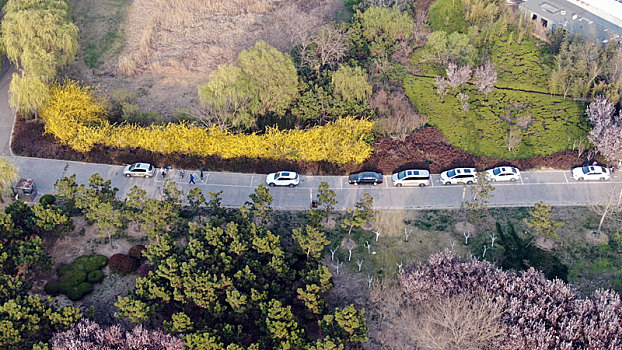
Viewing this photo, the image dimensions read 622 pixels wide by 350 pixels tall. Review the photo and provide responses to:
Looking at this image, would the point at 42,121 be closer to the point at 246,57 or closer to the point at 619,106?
the point at 246,57

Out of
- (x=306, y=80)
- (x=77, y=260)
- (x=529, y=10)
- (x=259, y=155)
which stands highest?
(x=529, y=10)

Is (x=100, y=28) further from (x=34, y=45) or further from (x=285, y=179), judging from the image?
(x=285, y=179)

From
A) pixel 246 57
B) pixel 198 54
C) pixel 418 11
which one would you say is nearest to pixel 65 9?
pixel 198 54

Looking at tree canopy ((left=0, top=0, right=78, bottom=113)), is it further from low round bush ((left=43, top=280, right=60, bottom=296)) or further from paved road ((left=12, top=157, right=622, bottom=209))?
low round bush ((left=43, top=280, right=60, bottom=296))

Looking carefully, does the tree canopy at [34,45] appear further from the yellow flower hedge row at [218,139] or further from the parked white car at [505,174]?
the parked white car at [505,174]

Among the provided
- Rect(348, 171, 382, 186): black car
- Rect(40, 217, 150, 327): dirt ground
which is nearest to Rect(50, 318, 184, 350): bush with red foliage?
Rect(40, 217, 150, 327): dirt ground

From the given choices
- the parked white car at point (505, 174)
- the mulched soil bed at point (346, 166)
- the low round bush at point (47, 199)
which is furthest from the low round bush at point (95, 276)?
the parked white car at point (505, 174)

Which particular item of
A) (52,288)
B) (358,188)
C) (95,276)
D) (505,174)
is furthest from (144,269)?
(505,174)
